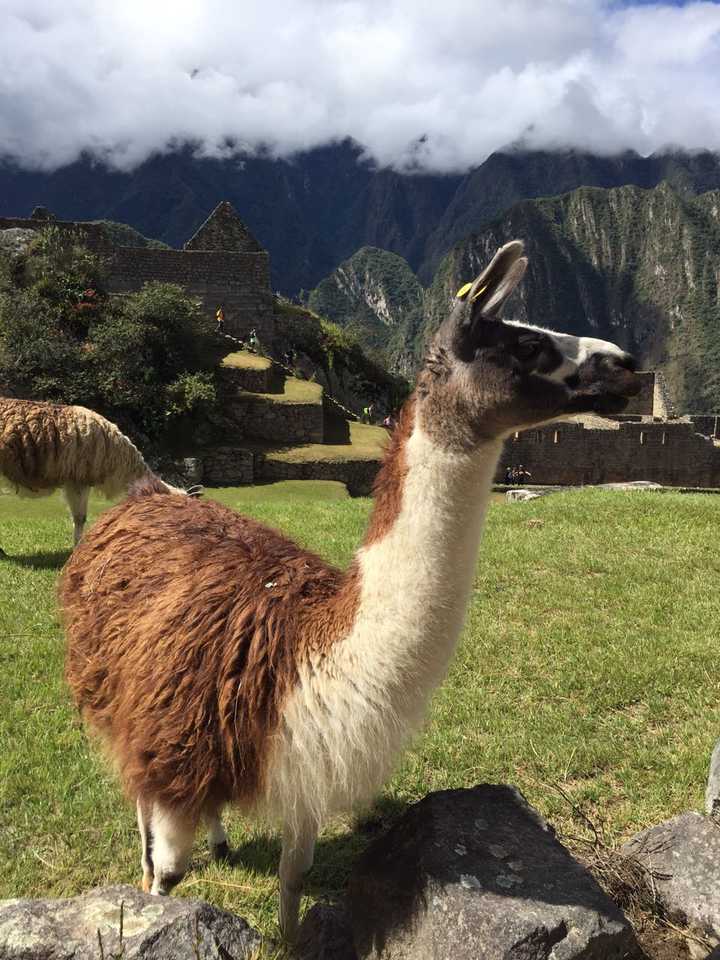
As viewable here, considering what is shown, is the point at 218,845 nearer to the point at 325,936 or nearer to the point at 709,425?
the point at 325,936

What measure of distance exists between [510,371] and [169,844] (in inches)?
59.8

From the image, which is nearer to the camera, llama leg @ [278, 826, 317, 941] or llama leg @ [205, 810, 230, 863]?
llama leg @ [278, 826, 317, 941]

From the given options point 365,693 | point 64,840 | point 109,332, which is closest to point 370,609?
point 365,693

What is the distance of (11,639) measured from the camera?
4.06m

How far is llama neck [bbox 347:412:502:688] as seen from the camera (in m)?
1.57

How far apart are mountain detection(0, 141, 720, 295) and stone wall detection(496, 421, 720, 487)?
89915mm

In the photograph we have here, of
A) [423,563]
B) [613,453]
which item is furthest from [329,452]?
[423,563]

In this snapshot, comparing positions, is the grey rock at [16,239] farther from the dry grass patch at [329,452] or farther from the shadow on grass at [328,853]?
the shadow on grass at [328,853]

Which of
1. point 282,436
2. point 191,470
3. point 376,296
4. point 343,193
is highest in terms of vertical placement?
point 343,193

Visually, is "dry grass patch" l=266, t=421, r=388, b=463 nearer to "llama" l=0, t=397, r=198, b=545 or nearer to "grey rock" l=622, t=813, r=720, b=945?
"llama" l=0, t=397, r=198, b=545

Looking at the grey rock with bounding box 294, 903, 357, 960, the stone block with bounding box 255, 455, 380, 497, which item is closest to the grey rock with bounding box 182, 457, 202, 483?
the stone block with bounding box 255, 455, 380, 497

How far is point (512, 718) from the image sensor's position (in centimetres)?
332

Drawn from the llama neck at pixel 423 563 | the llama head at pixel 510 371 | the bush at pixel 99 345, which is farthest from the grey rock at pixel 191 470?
the llama head at pixel 510 371

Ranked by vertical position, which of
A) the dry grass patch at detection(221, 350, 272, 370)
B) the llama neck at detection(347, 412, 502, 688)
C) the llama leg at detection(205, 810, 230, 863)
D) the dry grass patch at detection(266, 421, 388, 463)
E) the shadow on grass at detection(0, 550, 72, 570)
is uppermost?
the dry grass patch at detection(221, 350, 272, 370)
